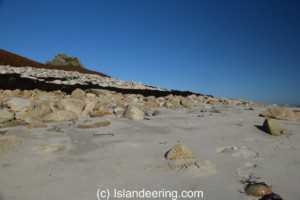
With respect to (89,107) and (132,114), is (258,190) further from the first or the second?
(89,107)

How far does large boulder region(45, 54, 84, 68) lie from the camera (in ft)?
103

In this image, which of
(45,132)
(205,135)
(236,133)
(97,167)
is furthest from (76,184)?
(236,133)

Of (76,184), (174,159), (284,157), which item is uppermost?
(284,157)

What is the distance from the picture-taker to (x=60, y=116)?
3119mm

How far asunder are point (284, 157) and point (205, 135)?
2.92 feet

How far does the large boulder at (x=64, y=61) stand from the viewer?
103 ft

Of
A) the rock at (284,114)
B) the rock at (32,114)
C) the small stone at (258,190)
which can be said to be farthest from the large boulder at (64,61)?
the small stone at (258,190)

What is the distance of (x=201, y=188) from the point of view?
1.32 m

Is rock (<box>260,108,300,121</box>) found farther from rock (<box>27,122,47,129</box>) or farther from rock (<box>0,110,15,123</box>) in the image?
rock (<box>0,110,15,123</box>)

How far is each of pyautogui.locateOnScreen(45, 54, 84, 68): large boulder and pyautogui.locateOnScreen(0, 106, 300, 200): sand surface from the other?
31212 millimetres

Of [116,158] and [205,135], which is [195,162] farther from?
[205,135]

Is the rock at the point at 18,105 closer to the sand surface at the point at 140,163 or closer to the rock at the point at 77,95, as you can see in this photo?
the sand surface at the point at 140,163

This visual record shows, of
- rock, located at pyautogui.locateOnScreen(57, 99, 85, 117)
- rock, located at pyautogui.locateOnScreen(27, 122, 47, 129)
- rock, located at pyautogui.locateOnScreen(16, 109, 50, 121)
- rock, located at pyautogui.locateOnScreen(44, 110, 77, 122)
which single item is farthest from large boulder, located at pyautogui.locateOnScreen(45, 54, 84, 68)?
rock, located at pyautogui.locateOnScreen(27, 122, 47, 129)

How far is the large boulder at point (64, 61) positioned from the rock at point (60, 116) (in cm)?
3036
